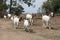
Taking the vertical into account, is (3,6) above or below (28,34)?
above

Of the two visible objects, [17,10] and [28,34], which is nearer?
[28,34]

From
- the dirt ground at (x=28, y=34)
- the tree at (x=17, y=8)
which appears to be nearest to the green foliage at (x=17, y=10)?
the tree at (x=17, y=8)

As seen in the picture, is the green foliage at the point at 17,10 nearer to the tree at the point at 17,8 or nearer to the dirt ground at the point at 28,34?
the tree at the point at 17,8

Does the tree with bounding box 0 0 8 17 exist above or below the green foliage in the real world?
above

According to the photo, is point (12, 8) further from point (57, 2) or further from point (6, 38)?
point (6, 38)

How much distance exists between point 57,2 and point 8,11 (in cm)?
842

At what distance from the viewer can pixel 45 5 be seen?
134 ft

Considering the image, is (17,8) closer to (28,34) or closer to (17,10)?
(17,10)

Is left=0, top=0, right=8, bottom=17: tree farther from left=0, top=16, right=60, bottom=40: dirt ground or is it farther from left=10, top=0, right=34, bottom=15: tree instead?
left=0, top=16, right=60, bottom=40: dirt ground

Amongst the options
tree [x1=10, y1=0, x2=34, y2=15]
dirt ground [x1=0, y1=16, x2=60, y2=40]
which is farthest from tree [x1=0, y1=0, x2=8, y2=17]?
dirt ground [x1=0, y1=16, x2=60, y2=40]

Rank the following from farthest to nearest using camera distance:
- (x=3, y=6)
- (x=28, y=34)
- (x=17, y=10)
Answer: (x=17, y=10) → (x=3, y=6) → (x=28, y=34)

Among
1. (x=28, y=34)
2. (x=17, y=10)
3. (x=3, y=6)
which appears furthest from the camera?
(x=17, y=10)

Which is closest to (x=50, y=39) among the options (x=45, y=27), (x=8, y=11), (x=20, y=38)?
(x=20, y=38)

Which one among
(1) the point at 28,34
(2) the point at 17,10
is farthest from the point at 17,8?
(1) the point at 28,34
